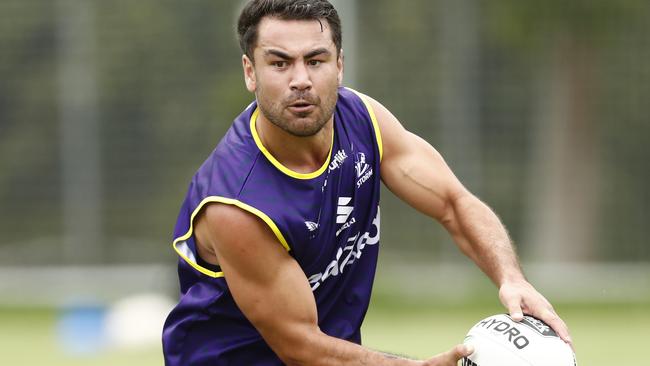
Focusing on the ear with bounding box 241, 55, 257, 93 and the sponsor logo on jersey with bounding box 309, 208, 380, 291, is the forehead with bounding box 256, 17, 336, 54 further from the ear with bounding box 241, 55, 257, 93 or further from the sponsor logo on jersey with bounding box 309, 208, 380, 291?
the sponsor logo on jersey with bounding box 309, 208, 380, 291

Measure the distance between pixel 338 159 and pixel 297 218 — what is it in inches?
15.2

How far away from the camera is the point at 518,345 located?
564 centimetres

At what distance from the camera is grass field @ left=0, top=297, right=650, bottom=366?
11461mm

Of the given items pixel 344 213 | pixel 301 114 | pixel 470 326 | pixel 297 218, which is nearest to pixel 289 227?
pixel 297 218

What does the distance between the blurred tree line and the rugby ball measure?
1049cm

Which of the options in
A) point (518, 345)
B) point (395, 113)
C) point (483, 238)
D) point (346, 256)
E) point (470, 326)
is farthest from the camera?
point (395, 113)

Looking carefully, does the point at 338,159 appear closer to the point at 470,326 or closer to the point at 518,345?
the point at 518,345

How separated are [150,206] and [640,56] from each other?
5.98 m

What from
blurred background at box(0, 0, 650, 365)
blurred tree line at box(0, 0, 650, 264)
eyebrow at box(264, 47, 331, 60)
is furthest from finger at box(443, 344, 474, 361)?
blurred tree line at box(0, 0, 650, 264)

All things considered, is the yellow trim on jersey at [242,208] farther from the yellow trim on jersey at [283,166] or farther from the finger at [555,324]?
the finger at [555,324]

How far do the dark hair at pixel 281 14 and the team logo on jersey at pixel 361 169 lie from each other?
52 centimetres

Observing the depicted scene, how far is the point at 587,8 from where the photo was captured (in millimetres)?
16469

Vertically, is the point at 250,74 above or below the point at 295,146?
above

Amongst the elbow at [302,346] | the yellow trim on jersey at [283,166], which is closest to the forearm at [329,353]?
the elbow at [302,346]
